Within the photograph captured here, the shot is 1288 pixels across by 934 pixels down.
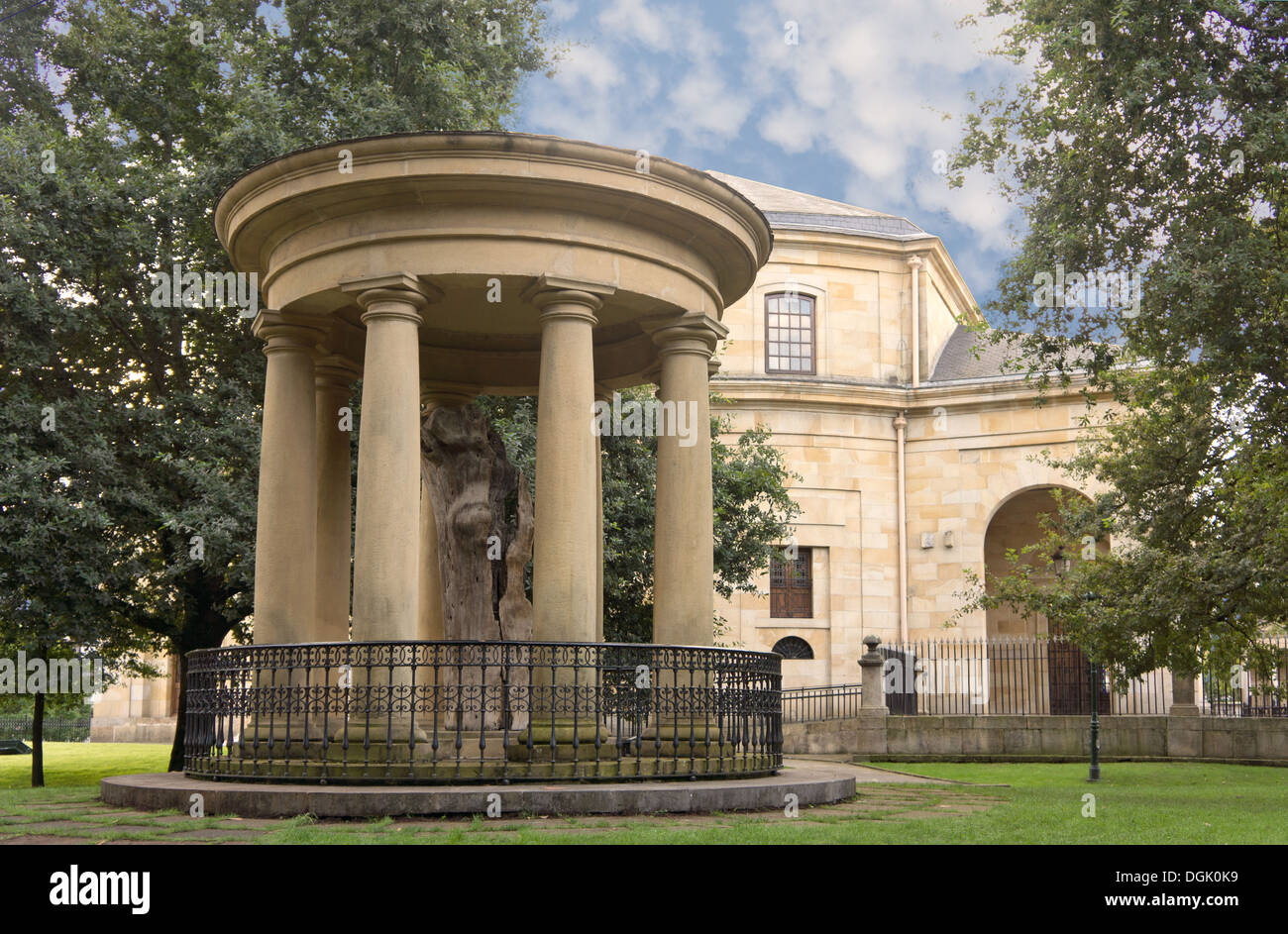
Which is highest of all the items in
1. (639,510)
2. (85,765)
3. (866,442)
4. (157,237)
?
(157,237)

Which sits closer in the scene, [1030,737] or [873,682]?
[1030,737]

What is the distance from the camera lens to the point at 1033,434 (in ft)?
124

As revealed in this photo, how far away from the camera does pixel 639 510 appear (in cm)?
2331

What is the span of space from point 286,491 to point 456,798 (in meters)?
5.09

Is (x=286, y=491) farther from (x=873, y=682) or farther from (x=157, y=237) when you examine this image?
(x=873, y=682)

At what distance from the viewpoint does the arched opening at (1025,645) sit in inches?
1409

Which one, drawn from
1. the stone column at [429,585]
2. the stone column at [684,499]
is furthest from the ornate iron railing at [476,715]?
the stone column at [429,585]

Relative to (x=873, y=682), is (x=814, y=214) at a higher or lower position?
higher

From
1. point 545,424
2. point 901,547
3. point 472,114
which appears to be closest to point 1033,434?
point 901,547

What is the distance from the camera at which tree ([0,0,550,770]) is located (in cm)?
1925

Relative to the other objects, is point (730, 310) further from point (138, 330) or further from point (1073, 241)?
point (1073, 241)

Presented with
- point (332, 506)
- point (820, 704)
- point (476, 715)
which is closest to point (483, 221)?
point (332, 506)

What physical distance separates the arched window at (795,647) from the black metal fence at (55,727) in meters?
37.1

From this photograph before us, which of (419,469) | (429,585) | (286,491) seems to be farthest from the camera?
(429,585)
